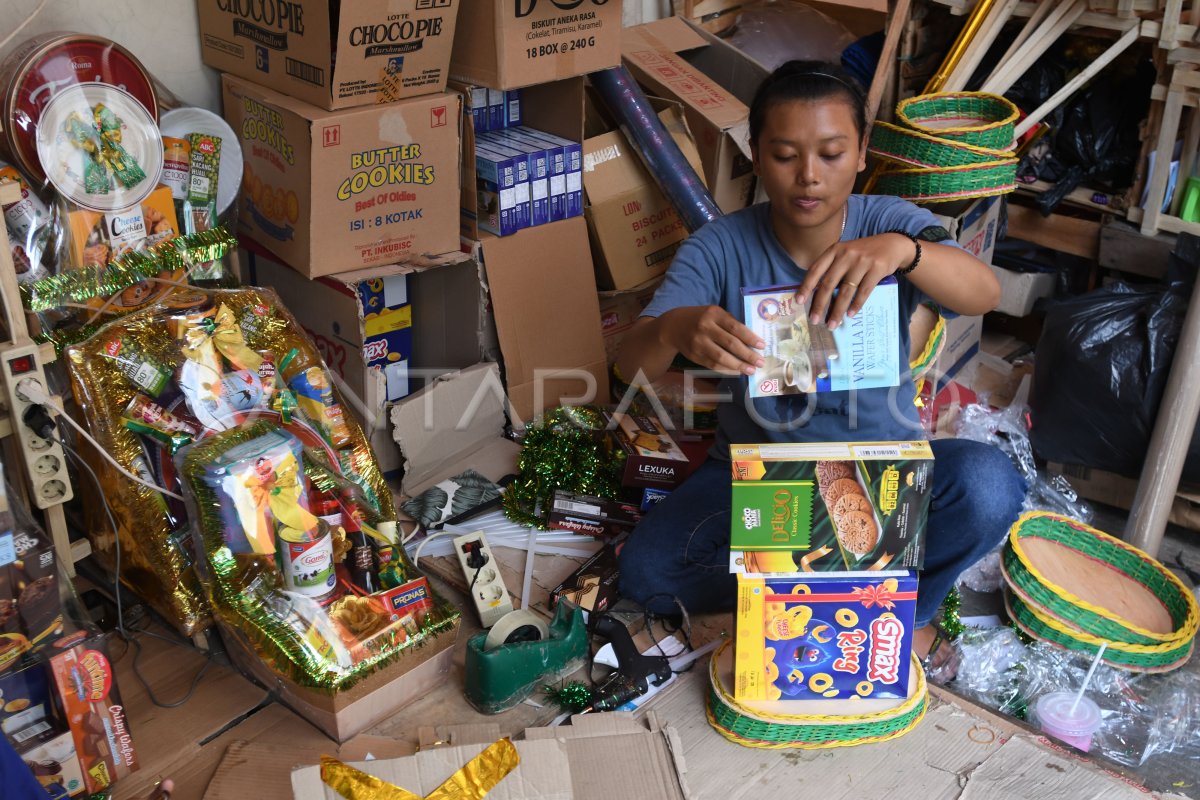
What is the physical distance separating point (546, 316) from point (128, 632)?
52.1 inches

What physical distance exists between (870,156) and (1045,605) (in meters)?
1.40

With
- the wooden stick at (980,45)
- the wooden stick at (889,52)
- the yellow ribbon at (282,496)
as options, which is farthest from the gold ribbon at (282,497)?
the wooden stick at (980,45)

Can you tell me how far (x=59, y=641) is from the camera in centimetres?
182

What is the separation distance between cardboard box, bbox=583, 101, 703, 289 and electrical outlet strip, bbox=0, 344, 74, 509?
1575 millimetres

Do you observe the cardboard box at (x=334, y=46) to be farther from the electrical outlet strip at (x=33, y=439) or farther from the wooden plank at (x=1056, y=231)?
the wooden plank at (x=1056, y=231)

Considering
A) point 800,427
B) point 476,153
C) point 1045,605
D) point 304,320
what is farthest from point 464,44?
point 1045,605

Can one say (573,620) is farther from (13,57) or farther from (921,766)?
(13,57)

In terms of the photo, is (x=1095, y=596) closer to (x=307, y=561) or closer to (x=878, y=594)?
(x=878, y=594)

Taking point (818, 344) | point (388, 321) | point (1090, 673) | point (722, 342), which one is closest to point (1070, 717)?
point (1090, 673)

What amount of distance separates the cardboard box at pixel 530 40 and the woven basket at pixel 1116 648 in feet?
5.69

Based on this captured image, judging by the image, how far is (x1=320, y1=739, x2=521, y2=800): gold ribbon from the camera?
1.74 metres

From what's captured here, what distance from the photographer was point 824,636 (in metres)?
1.94

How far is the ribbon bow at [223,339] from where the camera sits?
7.14 ft

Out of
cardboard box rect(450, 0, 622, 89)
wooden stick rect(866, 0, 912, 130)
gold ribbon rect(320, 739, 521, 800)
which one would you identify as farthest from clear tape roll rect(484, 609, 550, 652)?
wooden stick rect(866, 0, 912, 130)
